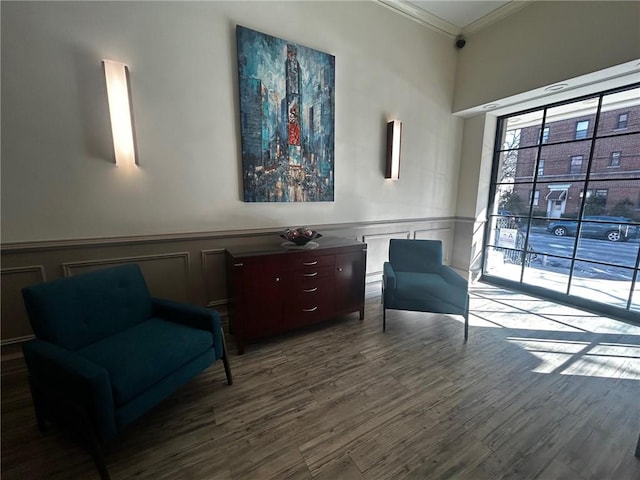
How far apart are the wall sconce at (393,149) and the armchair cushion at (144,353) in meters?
2.84

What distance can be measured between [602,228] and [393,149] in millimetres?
2631

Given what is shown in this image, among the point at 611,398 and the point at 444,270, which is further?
the point at 444,270

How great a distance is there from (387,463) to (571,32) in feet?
14.1

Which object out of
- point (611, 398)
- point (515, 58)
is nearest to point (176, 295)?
point (611, 398)

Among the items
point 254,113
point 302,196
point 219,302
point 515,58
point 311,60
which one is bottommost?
point 219,302

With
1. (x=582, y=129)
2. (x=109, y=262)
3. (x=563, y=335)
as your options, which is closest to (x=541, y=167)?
(x=582, y=129)

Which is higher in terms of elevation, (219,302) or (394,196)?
(394,196)

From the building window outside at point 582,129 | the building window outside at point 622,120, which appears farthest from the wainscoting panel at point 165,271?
the building window outside at point 622,120

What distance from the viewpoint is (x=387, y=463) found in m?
1.39

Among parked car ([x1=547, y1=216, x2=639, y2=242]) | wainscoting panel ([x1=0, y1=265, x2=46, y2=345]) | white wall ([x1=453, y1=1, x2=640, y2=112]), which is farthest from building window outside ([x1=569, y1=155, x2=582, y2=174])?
wainscoting panel ([x1=0, y1=265, x2=46, y2=345])

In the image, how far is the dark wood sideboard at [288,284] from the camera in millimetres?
2266

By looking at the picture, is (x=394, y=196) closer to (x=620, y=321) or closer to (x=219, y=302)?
(x=219, y=302)

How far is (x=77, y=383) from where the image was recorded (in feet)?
4.00

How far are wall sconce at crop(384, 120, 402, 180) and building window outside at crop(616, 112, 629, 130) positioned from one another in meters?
2.36
